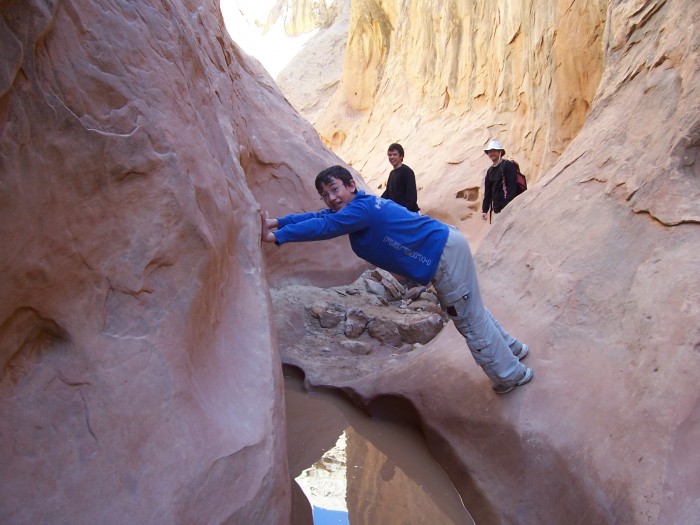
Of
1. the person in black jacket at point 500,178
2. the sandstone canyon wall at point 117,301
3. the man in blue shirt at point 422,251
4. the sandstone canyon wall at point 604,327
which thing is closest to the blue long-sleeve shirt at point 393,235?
the man in blue shirt at point 422,251

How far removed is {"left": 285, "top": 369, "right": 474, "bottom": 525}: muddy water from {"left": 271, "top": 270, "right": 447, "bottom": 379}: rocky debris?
41 centimetres

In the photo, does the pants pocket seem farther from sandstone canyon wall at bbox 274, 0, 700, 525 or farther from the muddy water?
the muddy water

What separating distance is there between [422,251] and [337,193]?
0.44m

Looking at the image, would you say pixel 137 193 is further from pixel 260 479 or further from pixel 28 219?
pixel 260 479

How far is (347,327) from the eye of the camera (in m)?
4.26

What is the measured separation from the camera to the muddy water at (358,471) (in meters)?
2.46

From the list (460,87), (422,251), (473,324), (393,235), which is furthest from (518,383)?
(460,87)

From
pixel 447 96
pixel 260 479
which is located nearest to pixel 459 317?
pixel 260 479

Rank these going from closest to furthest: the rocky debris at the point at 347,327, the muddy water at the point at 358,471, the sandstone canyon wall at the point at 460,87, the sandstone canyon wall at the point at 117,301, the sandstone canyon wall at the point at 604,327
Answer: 1. the sandstone canyon wall at the point at 117,301
2. the sandstone canyon wall at the point at 604,327
3. the muddy water at the point at 358,471
4. the rocky debris at the point at 347,327
5. the sandstone canyon wall at the point at 460,87

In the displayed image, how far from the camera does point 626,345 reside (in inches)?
93.0

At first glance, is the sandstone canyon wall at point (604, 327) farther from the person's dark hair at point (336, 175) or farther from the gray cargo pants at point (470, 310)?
the person's dark hair at point (336, 175)

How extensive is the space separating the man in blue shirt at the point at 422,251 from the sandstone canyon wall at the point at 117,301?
0.55 meters

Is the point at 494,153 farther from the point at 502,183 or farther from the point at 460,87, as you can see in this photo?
the point at 460,87

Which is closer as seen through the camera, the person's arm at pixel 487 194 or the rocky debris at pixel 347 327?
the rocky debris at pixel 347 327
